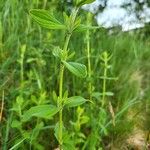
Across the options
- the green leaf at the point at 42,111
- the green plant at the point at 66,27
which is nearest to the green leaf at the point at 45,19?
the green plant at the point at 66,27

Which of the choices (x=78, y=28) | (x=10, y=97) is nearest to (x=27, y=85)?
(x=10, y=97)

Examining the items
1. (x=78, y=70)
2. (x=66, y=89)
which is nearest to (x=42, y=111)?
(x=78, y=70)

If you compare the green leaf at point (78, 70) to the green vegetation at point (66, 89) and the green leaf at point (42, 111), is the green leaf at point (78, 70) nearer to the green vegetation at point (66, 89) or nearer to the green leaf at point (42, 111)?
the green vegetation at point (66, 89)

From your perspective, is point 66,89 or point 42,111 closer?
point 42,111

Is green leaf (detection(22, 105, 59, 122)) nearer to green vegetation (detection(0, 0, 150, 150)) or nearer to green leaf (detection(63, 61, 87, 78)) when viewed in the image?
green vegetation (detection(0, 0, 150, 150))

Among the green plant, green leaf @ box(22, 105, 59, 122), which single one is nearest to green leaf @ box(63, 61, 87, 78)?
the green plant

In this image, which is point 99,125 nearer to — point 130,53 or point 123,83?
point 123,83

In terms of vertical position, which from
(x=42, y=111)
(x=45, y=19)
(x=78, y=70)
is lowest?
(x=42, y=111)

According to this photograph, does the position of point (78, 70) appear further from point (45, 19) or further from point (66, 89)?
point (66, 89)
